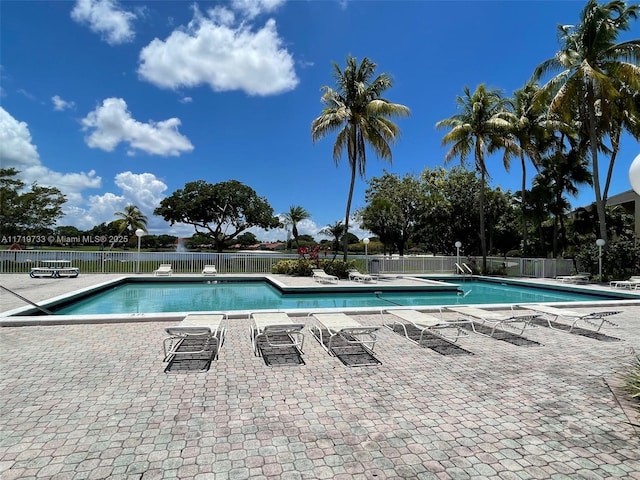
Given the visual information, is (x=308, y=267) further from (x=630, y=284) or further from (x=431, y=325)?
(x=630, y=284)

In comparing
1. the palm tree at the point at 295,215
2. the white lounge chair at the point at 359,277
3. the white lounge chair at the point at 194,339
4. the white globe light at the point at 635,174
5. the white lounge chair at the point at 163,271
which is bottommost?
the white lounge chair at the point at 194,339

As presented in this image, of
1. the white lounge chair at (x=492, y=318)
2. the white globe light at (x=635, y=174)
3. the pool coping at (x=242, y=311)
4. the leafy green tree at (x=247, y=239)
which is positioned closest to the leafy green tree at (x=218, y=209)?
the leafy green tree at (x=247, y=239)

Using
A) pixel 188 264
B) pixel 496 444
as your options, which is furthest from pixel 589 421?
pixel 188 264

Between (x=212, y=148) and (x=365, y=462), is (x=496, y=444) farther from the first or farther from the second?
(x=212, y=148)

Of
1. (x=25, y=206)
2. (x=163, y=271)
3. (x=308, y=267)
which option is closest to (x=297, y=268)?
(x=308, y=267)

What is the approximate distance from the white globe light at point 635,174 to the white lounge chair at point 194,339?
4.79 meters

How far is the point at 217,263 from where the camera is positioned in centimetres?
1859

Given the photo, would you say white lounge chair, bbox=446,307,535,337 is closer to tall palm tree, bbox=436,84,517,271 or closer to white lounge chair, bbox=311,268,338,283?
white lounge chair, bbox=311,268,338,283

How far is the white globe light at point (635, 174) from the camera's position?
10.2 ft

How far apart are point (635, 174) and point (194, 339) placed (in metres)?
5.83

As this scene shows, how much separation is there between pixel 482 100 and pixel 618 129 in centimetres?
692

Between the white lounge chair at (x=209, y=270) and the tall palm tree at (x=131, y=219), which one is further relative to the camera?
the tall palm tree at (x=131, y=219)

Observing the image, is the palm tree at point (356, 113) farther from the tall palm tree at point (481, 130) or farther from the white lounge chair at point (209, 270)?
the white lounge chair at point (209, 270)

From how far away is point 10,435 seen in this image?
2.95 meters
